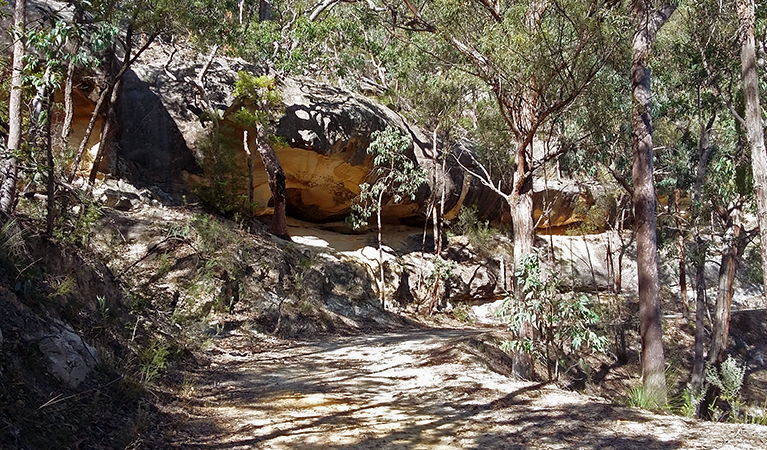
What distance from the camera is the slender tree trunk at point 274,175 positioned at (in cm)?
1499

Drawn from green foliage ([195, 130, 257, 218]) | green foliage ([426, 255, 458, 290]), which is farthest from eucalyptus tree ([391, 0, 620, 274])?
green foliage ([426, 255, 458, 290])

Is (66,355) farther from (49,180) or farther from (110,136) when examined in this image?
(110,136)

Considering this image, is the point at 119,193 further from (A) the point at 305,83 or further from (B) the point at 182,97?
(A) the point at 305,83

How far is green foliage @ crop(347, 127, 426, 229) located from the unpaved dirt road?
10.1 metres

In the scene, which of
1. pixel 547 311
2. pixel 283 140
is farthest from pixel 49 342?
pixel 283 140

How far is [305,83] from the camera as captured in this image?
17.3m

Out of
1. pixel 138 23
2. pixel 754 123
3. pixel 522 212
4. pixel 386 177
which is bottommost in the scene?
pixel 522 212

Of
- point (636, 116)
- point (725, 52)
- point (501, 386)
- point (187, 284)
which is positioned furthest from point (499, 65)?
point (725, 52)

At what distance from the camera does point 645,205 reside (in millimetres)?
9711

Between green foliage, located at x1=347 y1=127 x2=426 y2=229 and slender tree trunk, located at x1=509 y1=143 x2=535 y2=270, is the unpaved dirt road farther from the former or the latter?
green foliage, located at x1=347 y1=127 x2=426 y2=229

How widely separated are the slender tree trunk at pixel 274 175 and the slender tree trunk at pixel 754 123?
10.7m

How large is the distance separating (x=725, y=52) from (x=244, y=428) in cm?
1389

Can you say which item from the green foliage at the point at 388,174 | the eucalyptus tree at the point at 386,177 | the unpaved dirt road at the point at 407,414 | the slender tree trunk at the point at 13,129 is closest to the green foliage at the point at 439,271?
the eucalyptus tree at the point at 386,177

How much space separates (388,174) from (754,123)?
10.9m
